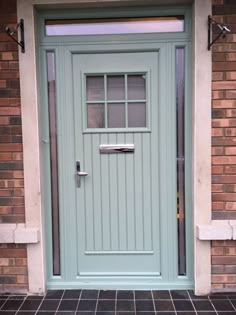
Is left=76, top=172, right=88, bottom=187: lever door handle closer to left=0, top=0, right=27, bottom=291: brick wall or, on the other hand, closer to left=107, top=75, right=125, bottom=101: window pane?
left=0, top=0, right=27, bottom=291: brick wall

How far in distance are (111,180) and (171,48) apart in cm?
124

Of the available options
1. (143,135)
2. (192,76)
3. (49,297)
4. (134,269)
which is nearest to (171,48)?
(192,76)

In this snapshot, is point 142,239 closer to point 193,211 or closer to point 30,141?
→ point 193,211

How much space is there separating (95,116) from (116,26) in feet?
2.58

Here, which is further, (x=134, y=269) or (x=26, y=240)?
(x=134, y=269)

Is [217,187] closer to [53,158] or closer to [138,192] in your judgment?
[138,192]

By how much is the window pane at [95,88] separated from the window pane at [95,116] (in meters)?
0.07

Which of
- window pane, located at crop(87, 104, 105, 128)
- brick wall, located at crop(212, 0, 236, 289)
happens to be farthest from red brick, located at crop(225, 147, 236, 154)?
window pane, located at crop(87, 104, 105, 128)

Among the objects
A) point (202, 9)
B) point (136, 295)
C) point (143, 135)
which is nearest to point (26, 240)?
point (136, 295)

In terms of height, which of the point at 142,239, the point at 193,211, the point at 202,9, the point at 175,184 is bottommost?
the point at 142,239

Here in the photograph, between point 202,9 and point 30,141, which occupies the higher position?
point 202,9

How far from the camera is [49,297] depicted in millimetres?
2951

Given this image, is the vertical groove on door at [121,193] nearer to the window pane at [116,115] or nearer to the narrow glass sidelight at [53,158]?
the window pane at [116,115]

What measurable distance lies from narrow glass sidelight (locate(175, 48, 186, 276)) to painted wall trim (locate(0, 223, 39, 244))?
125cm
